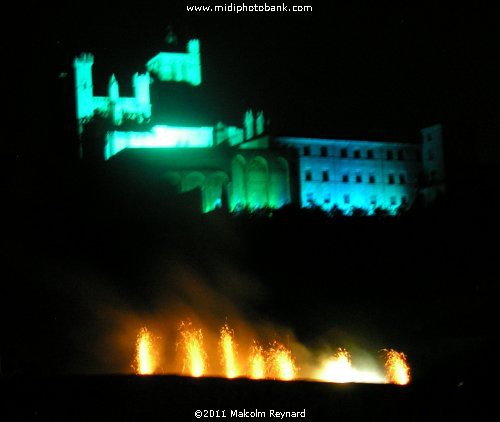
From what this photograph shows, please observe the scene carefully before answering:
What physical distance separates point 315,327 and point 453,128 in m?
34.6

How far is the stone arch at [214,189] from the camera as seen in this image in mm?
57875

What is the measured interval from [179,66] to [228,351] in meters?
46.7

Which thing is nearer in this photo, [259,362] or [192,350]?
[259,362]

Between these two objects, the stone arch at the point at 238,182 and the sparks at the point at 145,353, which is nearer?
the sparks at the point at 145,353

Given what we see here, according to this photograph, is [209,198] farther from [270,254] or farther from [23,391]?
[23,391]

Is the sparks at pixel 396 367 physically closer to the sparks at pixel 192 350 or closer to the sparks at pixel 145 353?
the sparks at pixel 192 350

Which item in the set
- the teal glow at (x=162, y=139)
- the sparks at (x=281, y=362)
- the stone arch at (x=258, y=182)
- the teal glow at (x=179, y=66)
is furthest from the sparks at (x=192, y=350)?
the teal glow at (x=179, y=66)

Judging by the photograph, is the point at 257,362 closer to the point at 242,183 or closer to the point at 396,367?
the point at 396,367

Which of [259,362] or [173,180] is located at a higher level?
[173,180]

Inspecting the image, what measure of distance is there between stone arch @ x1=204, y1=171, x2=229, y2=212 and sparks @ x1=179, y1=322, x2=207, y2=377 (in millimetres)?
22650

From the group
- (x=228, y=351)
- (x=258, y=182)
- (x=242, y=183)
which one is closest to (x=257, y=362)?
(x=228, y=351)

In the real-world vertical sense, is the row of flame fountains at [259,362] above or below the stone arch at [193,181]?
below

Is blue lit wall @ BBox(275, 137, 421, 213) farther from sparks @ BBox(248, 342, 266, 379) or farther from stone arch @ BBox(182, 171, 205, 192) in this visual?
sparks @ BBox(248, 342, 266, 379)

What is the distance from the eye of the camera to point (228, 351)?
33.0 meters
